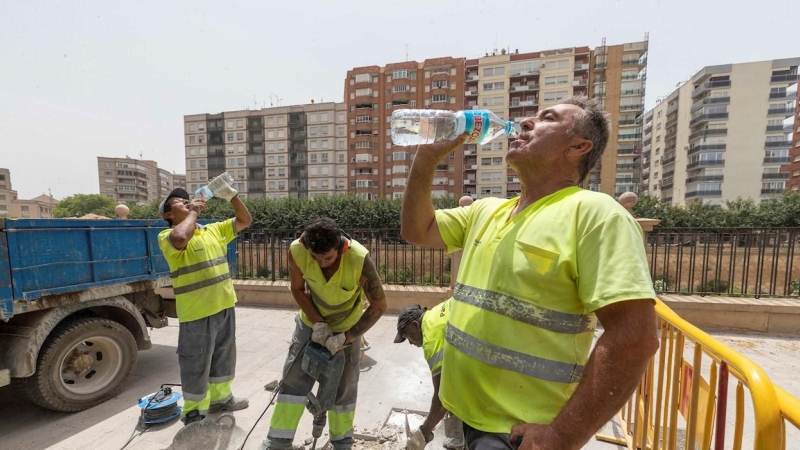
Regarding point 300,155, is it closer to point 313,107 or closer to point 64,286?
point 313,107

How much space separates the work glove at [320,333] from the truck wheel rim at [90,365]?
8.49 ft

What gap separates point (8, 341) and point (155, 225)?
5.59 feet

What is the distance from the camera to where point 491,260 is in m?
1.25

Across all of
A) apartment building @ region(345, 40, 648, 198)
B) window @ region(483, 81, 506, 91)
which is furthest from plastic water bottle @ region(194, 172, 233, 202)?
window @ region(483, 81, 506, 91)

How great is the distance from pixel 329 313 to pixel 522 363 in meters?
1.81

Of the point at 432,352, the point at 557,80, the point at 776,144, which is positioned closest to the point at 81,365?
the point at 432,352

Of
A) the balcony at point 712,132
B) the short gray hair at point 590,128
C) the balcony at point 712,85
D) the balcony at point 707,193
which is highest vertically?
the balcony at point 712,85

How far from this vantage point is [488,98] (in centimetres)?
5431

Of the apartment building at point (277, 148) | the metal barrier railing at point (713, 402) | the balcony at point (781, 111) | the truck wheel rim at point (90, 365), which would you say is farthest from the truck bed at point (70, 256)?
the balcony at point (781, 111)

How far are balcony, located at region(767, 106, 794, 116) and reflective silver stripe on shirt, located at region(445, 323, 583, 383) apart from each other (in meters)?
80.1

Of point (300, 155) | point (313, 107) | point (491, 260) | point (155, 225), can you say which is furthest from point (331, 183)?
point (491, 260)

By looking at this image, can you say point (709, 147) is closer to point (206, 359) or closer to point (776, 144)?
point (776, 144)

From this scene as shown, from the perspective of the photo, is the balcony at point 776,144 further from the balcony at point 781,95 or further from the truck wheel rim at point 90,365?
the truck wheel rim at point 90,365

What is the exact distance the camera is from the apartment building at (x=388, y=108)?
53.2 m
